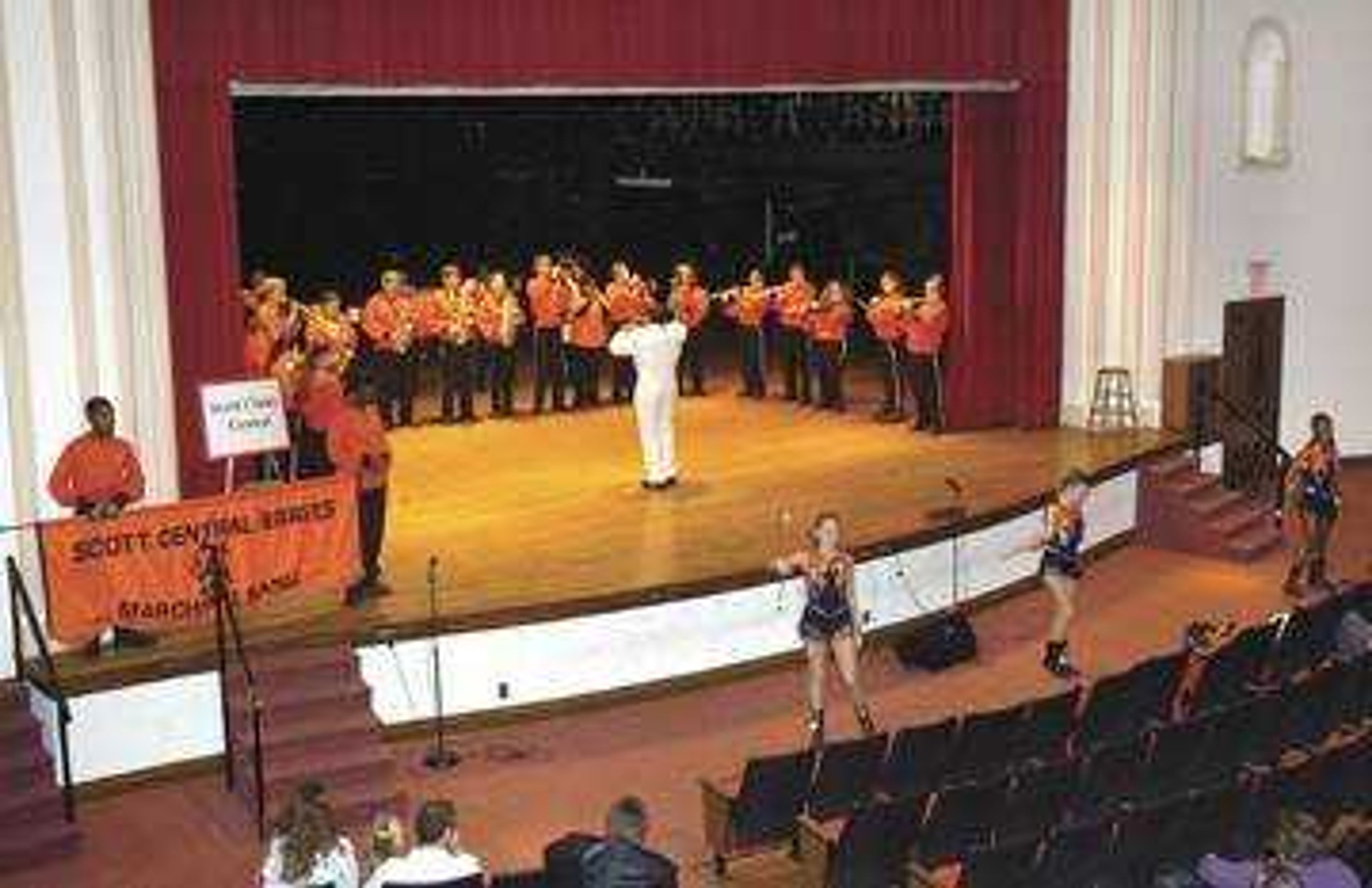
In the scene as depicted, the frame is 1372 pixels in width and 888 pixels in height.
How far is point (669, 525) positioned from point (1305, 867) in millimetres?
8181

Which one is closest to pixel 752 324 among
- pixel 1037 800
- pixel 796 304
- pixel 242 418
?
pixel 796 304

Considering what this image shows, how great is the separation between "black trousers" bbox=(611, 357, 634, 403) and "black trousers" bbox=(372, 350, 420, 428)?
2503 millimetres

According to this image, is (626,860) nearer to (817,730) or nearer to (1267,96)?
(817,730)

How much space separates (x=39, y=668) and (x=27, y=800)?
1013mm

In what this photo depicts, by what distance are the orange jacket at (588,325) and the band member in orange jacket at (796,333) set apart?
1976 mm

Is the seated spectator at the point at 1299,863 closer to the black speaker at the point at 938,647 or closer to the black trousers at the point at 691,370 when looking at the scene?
the black speaker at the point at 938,647

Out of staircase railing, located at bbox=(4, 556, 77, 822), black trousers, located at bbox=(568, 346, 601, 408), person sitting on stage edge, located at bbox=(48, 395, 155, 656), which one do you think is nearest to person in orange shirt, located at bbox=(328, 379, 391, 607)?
person sitting on stage edge, located at bbox=(48, 395, 155, 656)

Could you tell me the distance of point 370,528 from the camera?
13.5 meters

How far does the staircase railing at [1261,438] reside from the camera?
64.3ft

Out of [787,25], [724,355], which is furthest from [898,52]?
[724,355]

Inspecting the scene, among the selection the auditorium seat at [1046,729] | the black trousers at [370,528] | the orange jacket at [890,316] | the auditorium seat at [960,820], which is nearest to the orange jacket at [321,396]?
the black trousers at [370,528]

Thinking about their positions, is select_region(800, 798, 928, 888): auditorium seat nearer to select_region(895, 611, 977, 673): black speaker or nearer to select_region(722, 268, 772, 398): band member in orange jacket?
select_region(895, 611, 977, 673): black speaker

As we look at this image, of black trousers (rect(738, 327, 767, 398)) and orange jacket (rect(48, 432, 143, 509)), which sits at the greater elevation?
orange jacket (rect(48, 432, 143, 509))

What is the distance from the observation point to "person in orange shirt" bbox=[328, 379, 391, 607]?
13008 millimetres
